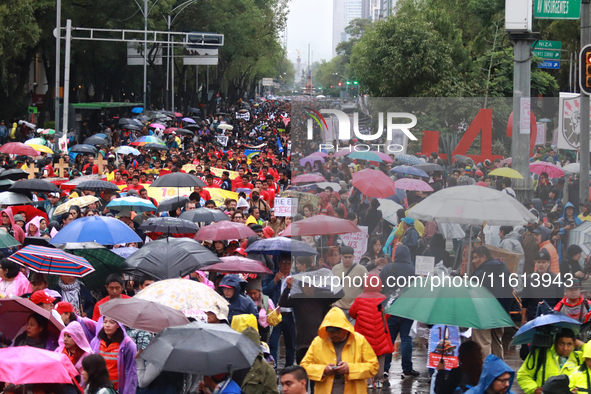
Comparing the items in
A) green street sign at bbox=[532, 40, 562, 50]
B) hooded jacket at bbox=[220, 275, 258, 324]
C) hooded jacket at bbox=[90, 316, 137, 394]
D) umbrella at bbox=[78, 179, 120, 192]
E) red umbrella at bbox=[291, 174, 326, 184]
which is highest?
green street sign at bbox=[532, 40, 562, 50]

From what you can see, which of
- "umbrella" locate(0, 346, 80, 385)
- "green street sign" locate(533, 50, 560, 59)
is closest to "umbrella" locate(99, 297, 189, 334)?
"umbrella" locate(0, 346, 80, 385)

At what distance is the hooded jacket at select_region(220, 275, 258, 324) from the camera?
308 inches

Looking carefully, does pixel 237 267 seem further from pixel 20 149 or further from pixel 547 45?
pixel 547 45

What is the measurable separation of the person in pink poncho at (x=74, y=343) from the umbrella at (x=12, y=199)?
268 inches

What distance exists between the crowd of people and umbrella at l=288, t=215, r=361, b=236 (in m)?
0.08

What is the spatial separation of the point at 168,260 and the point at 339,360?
283cm

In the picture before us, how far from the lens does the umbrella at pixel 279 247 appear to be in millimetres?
9289

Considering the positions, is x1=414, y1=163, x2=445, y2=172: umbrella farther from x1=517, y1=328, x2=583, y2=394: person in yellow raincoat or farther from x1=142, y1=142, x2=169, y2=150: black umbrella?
x1=142, y1=142, x2=169, y2=150: black umbrella

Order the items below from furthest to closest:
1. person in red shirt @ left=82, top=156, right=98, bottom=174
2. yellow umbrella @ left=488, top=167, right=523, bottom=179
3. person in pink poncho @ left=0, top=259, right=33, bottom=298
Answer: person in red shirt @ left=82, top=156, right=98, bottom=174 → yellow umbrella @ left=488, top=167, right=523, bottom=179 → person in pink poncho @ left=0, top=259, right=33, bottom=298

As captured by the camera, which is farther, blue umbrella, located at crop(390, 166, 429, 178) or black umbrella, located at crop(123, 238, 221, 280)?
blue umbrella, located at crop(390, 166, 429, 178)

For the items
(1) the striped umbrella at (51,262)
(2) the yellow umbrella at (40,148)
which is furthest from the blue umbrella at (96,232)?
Result: (2) the yellow umbrella at (40,148)

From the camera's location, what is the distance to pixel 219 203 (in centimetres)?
1532

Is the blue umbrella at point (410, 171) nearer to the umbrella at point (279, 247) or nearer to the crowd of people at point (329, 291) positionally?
the crowd of people at point (329, 291)

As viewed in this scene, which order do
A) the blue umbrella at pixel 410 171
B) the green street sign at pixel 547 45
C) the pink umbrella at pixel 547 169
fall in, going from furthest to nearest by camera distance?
1. the green street sign at pixel 547 45
2. the pink umbrella at pixel 547 169
3. the blue umbrella at pixel 410 171
